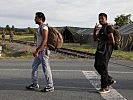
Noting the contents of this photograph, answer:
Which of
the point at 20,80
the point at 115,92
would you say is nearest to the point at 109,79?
the point at 115,92

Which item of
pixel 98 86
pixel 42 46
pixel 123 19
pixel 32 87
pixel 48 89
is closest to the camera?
pixel 42 46

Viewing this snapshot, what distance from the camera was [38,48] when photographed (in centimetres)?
886

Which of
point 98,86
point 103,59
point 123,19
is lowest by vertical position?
point 98,86

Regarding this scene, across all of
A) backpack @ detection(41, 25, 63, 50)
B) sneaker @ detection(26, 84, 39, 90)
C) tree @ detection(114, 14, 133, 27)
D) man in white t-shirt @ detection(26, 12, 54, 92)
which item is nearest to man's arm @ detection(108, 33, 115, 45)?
backpack @ detection(41, 25, 63, 50)

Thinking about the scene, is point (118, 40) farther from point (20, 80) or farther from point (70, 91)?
point (20, 80)

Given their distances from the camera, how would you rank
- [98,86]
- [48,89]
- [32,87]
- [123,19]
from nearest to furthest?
1. [48,89]
2. [32,87]
3. [98,86]
4. [123,19]

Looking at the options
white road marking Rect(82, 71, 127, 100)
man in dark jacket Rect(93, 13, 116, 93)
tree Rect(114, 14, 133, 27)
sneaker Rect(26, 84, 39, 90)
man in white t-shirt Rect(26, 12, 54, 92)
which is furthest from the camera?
tree Rect(114, 14, 133, 27)

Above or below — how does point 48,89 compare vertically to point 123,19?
below

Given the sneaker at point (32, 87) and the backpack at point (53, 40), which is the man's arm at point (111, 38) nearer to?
the backpack at point (53, 40)

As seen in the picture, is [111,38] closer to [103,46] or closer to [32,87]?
[103,46]

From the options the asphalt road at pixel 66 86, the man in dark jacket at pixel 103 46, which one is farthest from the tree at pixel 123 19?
the man in dark jacket at pixel 103 46

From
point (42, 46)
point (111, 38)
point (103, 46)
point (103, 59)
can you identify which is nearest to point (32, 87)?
point (42, 46)

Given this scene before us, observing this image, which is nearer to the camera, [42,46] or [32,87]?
[42,46]

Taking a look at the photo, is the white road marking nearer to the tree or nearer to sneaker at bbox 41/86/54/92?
sneaker at bbox 41/86/54/92
